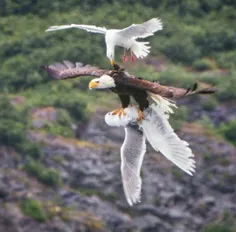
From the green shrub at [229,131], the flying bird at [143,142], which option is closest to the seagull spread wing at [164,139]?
the flying bird at [143,142]

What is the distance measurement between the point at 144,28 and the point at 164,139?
1735 millimetres

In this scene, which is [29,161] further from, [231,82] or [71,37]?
[231,82]

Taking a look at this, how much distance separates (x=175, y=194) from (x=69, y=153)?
3396mm

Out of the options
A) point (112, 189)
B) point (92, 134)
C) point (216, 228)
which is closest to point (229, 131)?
point (216, 228)

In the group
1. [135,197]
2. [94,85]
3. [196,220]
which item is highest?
[94,85]

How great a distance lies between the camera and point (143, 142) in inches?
709

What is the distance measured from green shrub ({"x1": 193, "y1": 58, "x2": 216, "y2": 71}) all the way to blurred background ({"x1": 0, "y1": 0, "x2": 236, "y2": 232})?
35 mm

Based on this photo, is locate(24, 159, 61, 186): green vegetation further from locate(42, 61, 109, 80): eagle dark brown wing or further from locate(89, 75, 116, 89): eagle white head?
Result: locate(89, 75, 116, 89): eagle white head

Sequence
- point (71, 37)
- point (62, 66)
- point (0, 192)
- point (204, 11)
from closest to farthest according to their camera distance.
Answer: point (62, 66)
point (0, 192)
point (71, 37)
point (204, 11)

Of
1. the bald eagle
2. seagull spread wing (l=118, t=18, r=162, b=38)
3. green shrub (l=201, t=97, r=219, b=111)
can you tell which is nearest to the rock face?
green shrub (l=201, t=97, r=219, b=111)

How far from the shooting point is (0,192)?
32.8 m

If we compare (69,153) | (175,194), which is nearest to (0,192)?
(69,153)

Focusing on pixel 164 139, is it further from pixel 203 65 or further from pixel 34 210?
pixel 203 65

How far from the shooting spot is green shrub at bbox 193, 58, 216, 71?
41.2 metres
